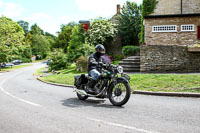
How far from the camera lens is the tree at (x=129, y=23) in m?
33.5

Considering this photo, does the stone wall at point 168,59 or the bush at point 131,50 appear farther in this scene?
the bush at point 131,50

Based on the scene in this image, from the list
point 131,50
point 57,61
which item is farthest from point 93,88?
point 57,61

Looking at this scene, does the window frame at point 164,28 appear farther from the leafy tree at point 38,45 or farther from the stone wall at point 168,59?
the leafy tree at point 38,45

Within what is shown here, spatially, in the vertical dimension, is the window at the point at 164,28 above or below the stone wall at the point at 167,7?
below

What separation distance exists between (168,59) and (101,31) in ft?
60.5

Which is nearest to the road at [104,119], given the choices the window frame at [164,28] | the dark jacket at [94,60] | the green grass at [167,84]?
the dark jacket at [94,60]

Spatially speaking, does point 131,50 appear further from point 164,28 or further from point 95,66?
point 95,66

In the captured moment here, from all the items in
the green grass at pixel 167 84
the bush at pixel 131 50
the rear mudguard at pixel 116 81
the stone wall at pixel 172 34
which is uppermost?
the stone wall at pixel 172 34

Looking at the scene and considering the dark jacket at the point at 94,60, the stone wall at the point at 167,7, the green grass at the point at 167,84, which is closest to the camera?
the dark jacket at the point at 94,60

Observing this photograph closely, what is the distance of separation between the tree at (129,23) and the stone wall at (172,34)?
9.36 m

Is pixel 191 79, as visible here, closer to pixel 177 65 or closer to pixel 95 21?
pixel 177 65

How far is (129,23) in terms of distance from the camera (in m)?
33.8

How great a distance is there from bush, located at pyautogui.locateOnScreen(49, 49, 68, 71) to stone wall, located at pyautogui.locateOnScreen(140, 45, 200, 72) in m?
18.7

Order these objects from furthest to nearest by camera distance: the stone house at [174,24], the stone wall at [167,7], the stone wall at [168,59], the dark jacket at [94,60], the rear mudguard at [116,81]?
the stone wall at [167,7] < the stone house at [174,24] < the stone wall at [168,59] < the dark jacket at [94,60] < the rear mudguard at [116,81]
